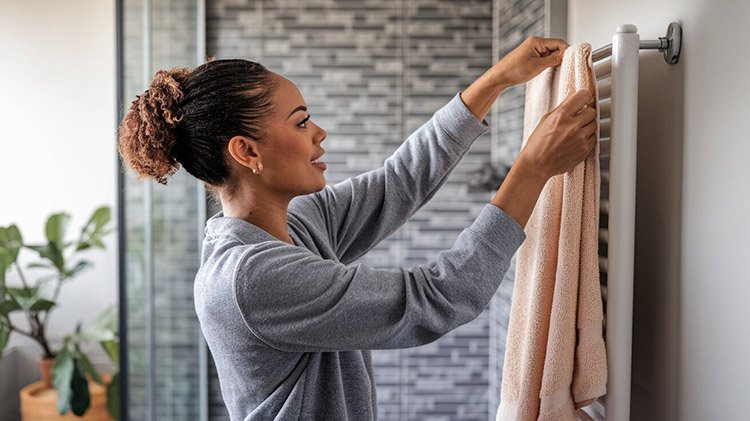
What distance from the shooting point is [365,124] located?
111 inches

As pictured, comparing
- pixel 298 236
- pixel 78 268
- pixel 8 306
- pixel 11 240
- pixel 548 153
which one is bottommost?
pixel 8 306

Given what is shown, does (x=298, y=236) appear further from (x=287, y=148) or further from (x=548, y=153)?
(x=548, y=153)

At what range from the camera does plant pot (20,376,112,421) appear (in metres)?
2.93

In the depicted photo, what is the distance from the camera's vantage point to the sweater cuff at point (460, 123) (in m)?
1.31

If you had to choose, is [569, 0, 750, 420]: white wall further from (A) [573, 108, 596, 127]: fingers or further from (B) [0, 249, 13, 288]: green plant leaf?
(B) [0, 249, 13, 288]: green plant leaf

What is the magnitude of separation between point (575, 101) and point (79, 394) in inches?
95.6

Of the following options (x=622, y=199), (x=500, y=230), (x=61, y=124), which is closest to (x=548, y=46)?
(x=622, y=199)

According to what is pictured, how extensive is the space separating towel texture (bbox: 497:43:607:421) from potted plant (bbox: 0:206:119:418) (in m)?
2.17

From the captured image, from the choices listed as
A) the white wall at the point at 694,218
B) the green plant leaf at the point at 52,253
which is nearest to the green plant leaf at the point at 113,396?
the green plant leaf at the point at 52,253

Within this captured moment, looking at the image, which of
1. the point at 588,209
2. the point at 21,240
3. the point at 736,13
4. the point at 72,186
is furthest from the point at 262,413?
the point at 72,186

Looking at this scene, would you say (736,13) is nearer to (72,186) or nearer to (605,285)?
(605,285)

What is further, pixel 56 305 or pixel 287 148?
pixel 56 305

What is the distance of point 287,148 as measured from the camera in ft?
3.81

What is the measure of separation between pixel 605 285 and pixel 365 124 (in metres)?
1.69
